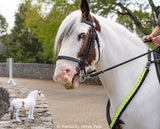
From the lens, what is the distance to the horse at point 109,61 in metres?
1.82

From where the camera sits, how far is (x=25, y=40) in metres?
28.0

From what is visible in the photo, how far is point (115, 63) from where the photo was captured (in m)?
2.08

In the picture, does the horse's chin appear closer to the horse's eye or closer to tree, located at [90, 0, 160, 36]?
the horse's eye

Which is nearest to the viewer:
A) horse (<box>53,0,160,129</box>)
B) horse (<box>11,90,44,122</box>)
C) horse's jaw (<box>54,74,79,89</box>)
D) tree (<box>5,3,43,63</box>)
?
horse's jaw (<box>54,74,79,89</box>)

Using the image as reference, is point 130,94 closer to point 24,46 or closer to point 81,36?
point 81,36

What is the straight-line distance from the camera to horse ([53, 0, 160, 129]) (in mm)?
1821

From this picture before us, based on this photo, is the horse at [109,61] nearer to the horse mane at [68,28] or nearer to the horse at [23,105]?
the horse mane at [68,28]

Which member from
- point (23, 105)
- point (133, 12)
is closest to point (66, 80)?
point (23, 105)

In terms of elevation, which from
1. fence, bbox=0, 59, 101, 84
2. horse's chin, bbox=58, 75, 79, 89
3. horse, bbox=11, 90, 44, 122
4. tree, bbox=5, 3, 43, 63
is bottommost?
fence, bbox=0, 59, 101, 84

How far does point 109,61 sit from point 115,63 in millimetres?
73

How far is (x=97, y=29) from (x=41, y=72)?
66.9 ft

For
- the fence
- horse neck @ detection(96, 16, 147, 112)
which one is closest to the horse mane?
horse neck @ detection(96, 16, 147, 112)

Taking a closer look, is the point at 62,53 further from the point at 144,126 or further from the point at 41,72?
the point at 41,72

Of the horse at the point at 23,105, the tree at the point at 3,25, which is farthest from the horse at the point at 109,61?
the tree at the point at 3,25
